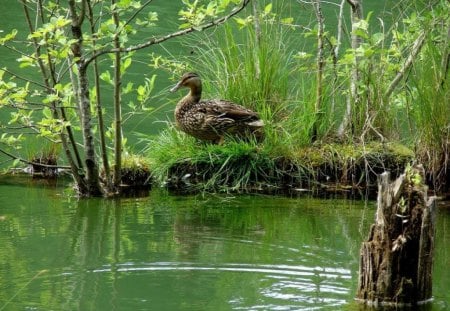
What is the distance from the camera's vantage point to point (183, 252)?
21.4 feet

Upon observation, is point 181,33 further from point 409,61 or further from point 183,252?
point 409,61

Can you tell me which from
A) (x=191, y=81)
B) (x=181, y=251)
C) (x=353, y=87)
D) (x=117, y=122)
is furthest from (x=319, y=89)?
(x=181, y=251)

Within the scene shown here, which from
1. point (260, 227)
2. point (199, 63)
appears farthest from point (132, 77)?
point (260, 227)

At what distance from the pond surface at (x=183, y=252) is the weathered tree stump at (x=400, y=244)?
175 millimetres

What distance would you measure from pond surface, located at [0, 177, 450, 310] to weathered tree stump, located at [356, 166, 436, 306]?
0.18 metres

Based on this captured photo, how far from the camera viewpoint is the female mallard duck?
8914mm

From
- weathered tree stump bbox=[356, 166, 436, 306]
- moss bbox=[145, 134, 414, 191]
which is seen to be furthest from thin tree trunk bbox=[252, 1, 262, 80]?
weathered tree stump bbox=[356, 166, 436, 306]

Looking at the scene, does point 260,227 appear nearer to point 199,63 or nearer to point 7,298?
point 7,298

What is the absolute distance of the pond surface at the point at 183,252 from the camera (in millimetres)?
5504

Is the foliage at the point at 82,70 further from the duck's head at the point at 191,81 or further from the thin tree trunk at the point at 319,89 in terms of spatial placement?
the thin tree trunk at the point at 319,89

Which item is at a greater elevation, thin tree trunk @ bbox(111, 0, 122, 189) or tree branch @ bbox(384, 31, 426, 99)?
tree branch @ bbox(384, 31, 426, 99)

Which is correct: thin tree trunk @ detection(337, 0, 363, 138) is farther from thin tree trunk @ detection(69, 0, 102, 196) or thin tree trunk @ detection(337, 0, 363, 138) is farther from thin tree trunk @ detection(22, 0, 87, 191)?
thin tree trunk @ detection(22, 0, 87, 191)

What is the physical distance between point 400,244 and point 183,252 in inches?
68.7

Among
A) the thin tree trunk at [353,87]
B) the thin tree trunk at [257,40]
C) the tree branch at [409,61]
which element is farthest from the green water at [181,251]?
the thin tree trunk at [257,40]
